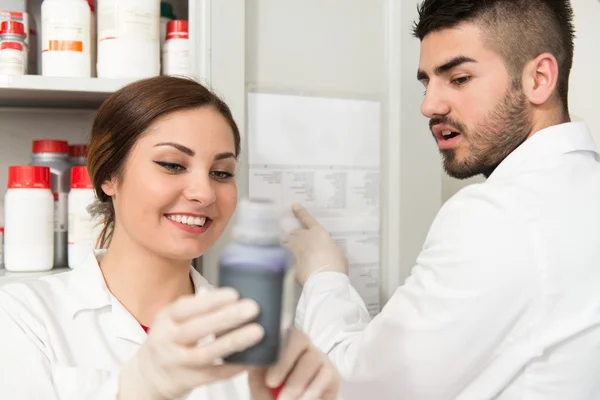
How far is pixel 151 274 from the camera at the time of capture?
1.16 meters

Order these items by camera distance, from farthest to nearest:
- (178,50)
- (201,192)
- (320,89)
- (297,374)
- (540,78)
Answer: (320,89) < (178,50) < (540,78) < (201,192) < (297,374)

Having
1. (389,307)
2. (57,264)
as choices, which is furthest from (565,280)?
(57,264)

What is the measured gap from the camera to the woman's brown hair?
109 cm

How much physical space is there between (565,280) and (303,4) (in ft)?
2.81

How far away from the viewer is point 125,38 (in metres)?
1.26

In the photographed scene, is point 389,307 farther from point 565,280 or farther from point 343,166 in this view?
point 343,166

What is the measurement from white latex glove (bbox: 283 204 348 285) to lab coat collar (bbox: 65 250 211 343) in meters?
0.43

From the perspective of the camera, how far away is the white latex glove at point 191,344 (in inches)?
22.9

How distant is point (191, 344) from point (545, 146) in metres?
0.82

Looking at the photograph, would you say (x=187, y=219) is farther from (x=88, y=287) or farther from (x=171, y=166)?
(x=88, y=287)

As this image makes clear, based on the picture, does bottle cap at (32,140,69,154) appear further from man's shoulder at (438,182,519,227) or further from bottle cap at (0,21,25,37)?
man's shoulder at (438,182,519,227)

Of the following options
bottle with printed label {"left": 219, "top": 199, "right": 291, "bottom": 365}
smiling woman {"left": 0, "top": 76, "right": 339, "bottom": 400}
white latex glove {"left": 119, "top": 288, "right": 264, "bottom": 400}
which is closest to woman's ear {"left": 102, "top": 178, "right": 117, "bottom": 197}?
smiling woman {"left": 0, "top": 76, "right": 339, "bottom": 400}

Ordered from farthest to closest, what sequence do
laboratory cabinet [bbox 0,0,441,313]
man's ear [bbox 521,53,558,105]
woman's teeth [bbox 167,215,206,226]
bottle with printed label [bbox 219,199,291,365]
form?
laboratory cabinet [bbox 0,0,441,313], man's ear [bbox 521,53,558,105], woman's teeth [bbox 167,215,206,226], bottle with printed label [bbox 219,199,291,365]

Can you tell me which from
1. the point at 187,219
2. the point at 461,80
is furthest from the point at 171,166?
the point at 461,80
